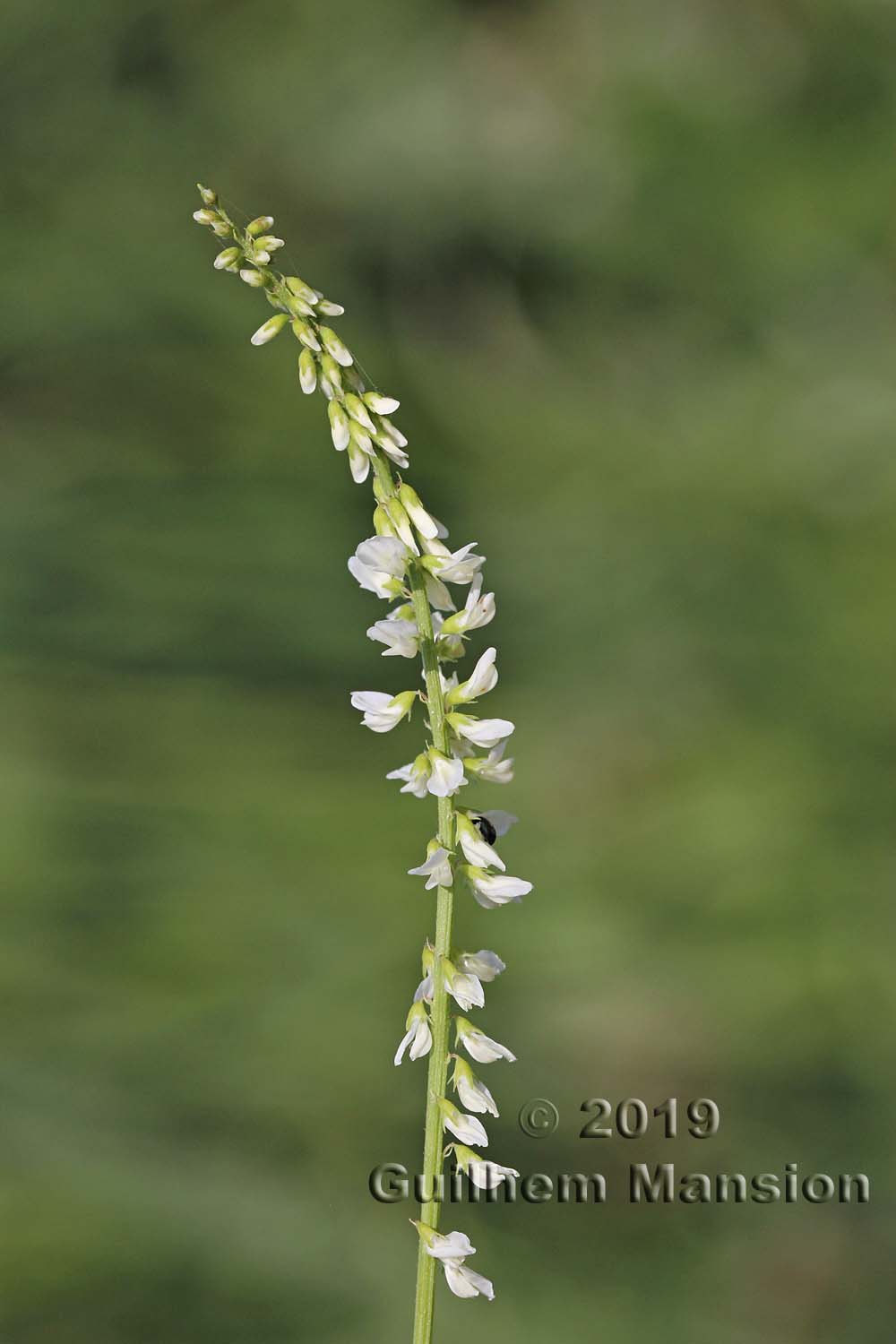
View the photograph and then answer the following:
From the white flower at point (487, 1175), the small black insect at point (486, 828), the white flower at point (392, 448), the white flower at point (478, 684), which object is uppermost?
the white flower at point (392, 448)

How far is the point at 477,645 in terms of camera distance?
2.33 meters

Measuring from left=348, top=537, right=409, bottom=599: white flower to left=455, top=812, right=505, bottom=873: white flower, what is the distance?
3.8 inches

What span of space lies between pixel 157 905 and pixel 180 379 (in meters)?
0.98

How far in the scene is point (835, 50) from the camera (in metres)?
2.58

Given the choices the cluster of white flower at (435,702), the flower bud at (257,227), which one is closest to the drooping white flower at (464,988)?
the cluster of white flower at (435,702)

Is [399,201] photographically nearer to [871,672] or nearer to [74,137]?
[74,137]

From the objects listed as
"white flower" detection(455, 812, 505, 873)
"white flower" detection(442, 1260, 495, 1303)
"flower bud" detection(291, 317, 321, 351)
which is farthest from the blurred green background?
"flower bud" detection(291, 317, 321, 351)

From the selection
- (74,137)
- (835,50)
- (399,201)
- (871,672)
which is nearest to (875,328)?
(835,50)

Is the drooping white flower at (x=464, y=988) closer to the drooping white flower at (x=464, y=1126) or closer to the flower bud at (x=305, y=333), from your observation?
the drooping white flower at (x=464, y=1126)

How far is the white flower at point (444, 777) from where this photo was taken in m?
0.45

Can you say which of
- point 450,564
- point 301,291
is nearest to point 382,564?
point 450,564

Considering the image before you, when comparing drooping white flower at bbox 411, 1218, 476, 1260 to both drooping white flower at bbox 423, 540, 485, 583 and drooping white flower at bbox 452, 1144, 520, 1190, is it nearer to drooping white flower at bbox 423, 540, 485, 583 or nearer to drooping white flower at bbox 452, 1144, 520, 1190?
drooping white flower at bbox 452, 1144, 520, 1190

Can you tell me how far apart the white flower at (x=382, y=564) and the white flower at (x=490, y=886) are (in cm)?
11

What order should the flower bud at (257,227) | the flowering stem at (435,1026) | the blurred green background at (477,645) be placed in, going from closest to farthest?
1. the flowering stem at (435,1026)
2. the flower bud at (257,227)
3. the blurred green background at (477,645)
